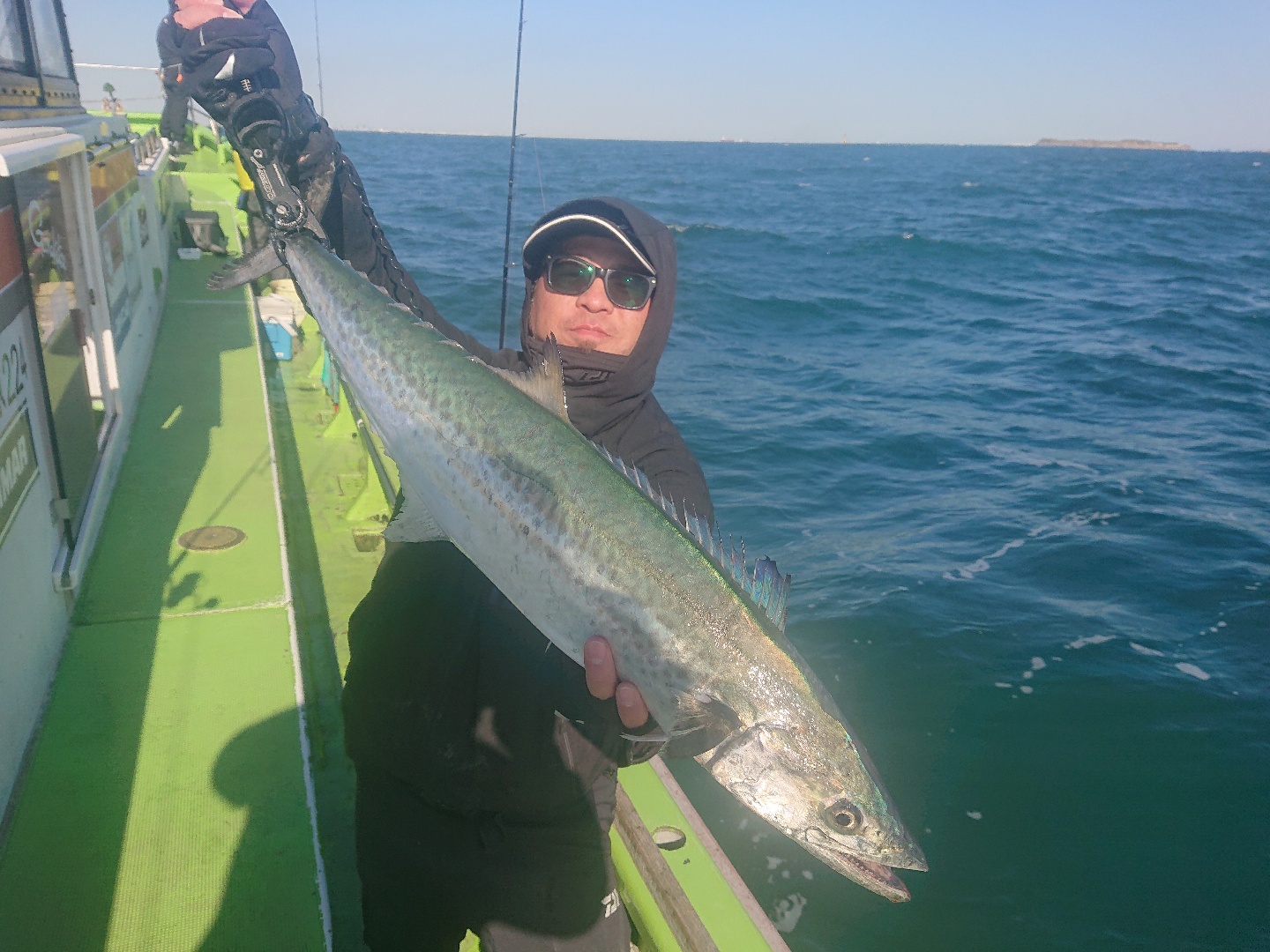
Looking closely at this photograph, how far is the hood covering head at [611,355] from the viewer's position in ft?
8.55

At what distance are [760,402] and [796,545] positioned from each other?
543 cm

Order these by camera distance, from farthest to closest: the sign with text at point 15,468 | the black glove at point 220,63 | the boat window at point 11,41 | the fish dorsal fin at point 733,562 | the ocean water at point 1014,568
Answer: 1. the ocean water at point 1014,568
2. the boat window at point 11,41
3. the sign with text at point 15,468
4. the black glove at point 220,63
5. the fish dorsal fin at point 733,562

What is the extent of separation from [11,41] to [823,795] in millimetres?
4166

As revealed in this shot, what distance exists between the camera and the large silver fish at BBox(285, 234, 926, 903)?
81.7 inches

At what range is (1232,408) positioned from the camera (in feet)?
46.4

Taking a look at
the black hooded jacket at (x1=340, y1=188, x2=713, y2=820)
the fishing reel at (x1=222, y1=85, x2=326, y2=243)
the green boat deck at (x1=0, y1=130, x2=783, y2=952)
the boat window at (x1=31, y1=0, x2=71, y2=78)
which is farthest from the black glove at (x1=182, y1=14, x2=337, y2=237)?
the green boat deck at (x1=0, y1=130, x2=783, y2=952)

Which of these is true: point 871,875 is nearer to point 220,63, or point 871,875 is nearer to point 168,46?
point 220,63

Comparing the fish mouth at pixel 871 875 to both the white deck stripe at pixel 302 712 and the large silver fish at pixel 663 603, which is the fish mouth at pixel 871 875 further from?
the white deck stripe at pixel 302 712

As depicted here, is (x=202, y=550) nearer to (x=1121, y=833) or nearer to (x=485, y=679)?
(x=485, y=679)

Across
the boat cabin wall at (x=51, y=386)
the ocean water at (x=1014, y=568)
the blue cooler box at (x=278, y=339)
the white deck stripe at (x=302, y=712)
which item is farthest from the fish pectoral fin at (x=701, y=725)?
the blue cooler box at (x=278, y=339)

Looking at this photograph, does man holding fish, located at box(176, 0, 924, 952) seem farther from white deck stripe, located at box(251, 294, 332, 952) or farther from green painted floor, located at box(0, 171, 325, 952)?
green painted floor, located at box(0, 171, 325, 952)

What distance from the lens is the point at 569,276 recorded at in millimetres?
2699

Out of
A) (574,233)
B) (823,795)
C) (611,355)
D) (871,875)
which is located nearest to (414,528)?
(611,355)

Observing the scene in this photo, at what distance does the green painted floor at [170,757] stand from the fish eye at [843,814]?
5.37 feet
